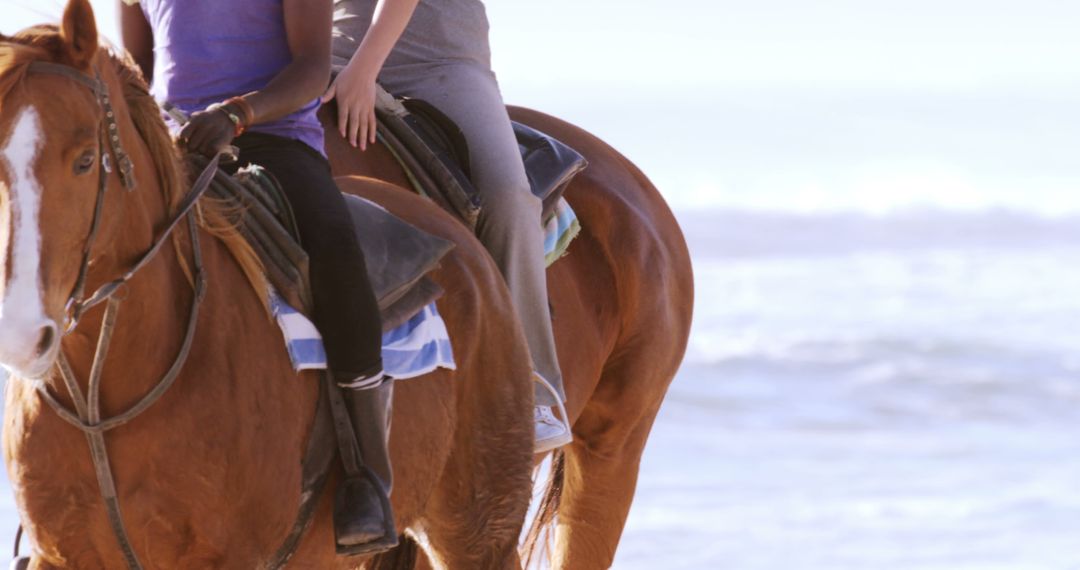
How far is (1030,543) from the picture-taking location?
30.2 feet

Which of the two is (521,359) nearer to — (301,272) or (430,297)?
(430,297)

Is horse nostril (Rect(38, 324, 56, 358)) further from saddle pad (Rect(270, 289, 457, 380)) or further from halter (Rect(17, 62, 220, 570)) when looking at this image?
saddle pad (Rect(270, 289, 457, 380))

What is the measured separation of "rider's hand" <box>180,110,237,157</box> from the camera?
3.63 m

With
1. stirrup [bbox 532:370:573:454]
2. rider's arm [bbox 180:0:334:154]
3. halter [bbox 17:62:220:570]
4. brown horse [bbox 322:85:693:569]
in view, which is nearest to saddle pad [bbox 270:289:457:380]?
halter [bbox 17:62:220:570]

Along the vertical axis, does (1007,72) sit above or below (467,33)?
below

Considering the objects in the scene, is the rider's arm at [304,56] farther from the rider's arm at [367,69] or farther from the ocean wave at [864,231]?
the ocean wave at [864,231]

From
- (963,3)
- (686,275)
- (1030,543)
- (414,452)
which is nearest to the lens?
(414,452)

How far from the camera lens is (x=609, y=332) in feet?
19.2

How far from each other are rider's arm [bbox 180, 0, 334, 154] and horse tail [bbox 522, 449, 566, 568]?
245cm

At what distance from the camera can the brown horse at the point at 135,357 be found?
9.66 ft

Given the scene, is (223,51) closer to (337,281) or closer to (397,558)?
(337,281)

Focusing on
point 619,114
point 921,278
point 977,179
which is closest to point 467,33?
point 921,278

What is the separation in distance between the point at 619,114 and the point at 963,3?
10.7m

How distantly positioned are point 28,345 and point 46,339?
5cm
